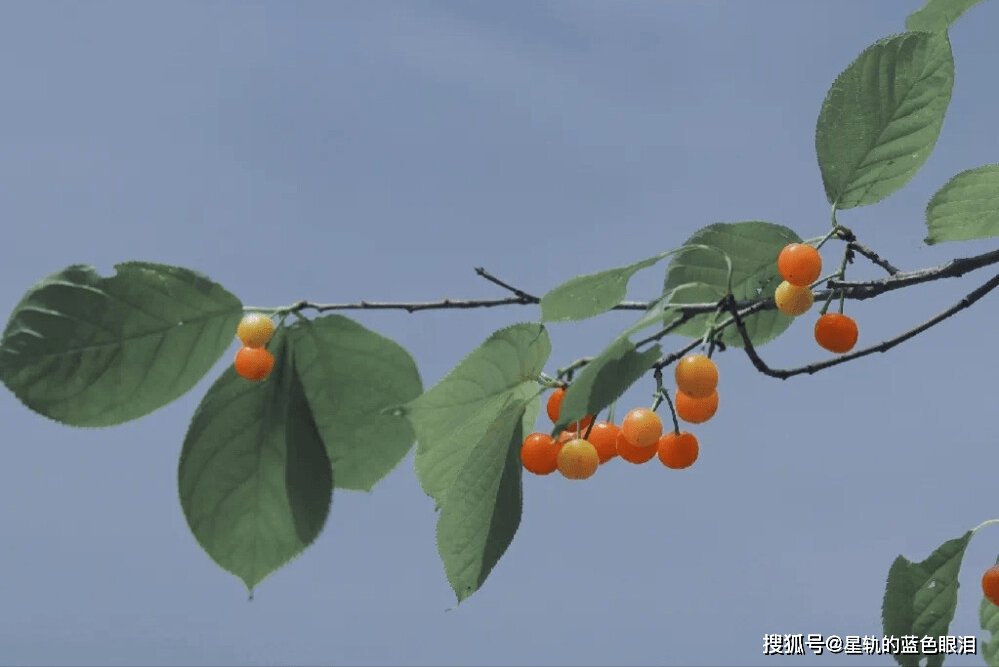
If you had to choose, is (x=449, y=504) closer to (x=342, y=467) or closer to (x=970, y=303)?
(x=342, y=467)

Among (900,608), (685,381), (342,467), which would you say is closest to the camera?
(685,381)

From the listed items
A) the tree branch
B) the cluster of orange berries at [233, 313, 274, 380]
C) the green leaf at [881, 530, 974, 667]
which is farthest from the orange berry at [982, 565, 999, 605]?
the cluster of orange berries at [233, 313, 274, 380]

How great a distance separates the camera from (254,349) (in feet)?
7.56

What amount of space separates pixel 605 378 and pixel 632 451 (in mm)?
453

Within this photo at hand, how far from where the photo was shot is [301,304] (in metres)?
2.36

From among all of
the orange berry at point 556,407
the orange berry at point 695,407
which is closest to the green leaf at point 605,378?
the orange berry at point 695,407

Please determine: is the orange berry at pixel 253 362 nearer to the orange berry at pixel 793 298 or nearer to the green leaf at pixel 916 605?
the orange berry at pixel 793 298

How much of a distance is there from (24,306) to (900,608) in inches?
96.3

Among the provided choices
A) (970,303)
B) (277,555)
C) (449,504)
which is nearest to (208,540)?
(277,555)

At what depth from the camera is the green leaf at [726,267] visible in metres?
2.53

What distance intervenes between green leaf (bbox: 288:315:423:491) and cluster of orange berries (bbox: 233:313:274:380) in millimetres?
61

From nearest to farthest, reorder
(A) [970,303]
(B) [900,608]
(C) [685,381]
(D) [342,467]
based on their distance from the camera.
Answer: (C) [685,381] < (D) [342,467] < (A) [970,303] < (B) [900,608]

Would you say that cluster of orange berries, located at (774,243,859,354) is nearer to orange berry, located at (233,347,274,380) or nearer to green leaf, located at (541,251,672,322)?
green leaf, located at (541,251,672,322)

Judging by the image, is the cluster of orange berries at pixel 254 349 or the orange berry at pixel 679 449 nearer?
the cluster of orange berries at pixel 254 349
